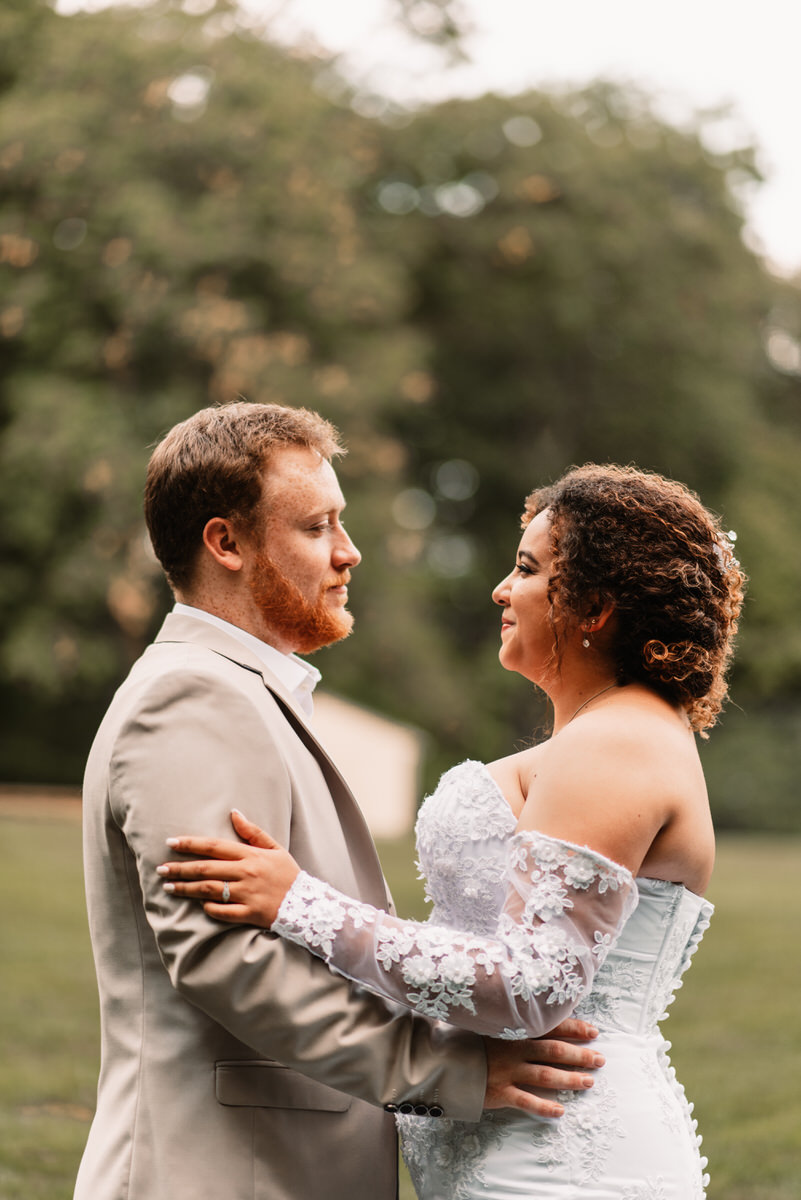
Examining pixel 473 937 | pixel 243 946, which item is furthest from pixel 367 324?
pixel 243 946

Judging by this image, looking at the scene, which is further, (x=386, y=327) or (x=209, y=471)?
(x=386, y=327)

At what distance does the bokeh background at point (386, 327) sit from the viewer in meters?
22.8

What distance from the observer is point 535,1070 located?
2.72 metres

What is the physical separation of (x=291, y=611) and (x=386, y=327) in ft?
79.7

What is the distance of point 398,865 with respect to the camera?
708 inches

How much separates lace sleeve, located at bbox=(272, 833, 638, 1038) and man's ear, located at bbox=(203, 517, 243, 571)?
75 cm

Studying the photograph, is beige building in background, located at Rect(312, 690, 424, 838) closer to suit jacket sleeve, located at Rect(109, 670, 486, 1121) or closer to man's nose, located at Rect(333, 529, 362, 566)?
man's nose, located at Rect(333, 529, 362, 566)

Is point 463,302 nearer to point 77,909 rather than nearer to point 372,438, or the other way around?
point 372,438

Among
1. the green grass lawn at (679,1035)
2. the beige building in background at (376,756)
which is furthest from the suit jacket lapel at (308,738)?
the beige building in background at (376,756)

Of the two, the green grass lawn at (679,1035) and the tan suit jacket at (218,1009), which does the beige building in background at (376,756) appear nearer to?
the green grass lawn at (679,1035)

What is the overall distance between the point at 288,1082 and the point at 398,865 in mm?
15455

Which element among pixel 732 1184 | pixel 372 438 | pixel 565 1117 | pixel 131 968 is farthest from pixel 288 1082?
pixel 372 438

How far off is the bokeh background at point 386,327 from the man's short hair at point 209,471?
1161 centimetres

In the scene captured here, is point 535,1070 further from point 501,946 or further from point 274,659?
point 274,659
